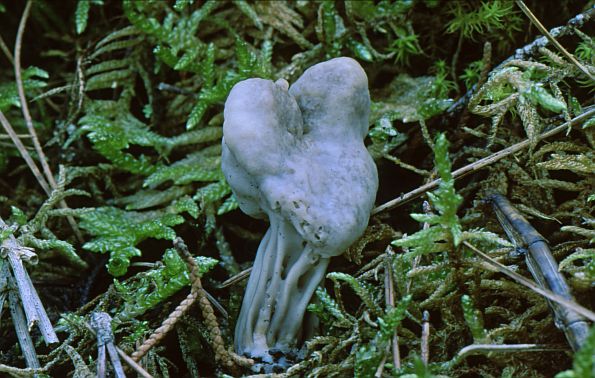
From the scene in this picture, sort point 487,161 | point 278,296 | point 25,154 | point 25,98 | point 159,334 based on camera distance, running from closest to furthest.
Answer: point 159,334 < point 278,296 < point 487,161 < point 25,154 < point 25,98

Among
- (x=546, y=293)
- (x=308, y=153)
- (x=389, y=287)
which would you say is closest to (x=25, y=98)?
(x=308, y=153)

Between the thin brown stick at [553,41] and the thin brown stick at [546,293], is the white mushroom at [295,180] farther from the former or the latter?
the thin brown stick at [553,41]

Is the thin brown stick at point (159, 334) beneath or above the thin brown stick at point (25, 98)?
beneath

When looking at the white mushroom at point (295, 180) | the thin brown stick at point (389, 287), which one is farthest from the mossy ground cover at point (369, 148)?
the white mushroom at point (295, 180)

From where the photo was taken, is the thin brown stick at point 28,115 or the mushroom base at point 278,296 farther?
the thin brown stick at point 28,115

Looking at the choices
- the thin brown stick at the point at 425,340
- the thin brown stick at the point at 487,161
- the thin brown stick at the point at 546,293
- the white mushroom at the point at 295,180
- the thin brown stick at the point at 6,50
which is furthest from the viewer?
the thin brown stick at the point at 6,50

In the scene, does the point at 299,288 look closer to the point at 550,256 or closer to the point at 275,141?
the point at 275,141

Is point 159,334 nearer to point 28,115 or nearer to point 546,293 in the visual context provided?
point 546,293
